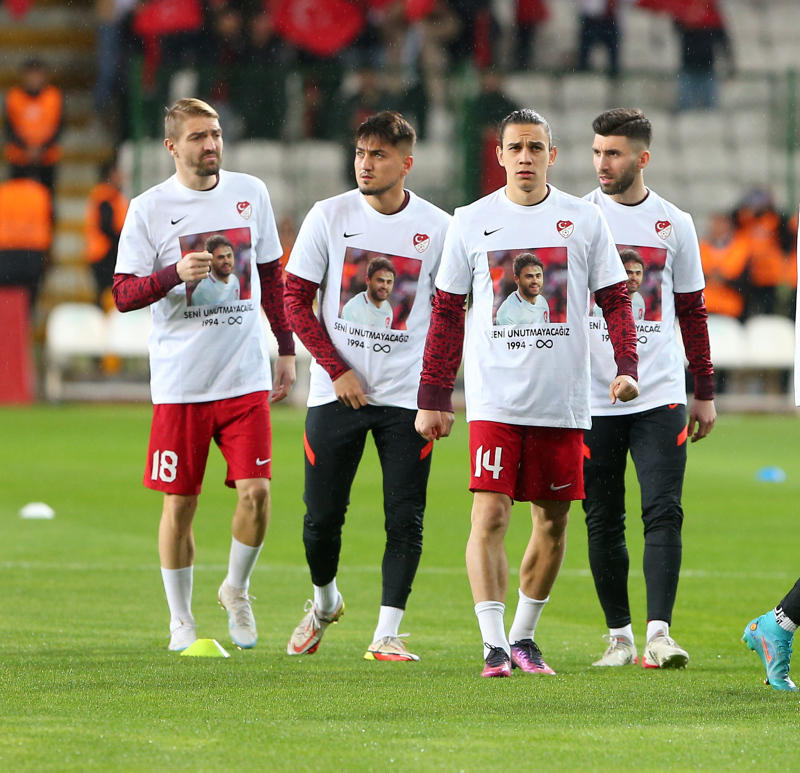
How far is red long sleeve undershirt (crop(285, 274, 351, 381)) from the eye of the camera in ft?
20.4

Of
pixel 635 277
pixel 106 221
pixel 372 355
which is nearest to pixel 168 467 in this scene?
pixel 372 355

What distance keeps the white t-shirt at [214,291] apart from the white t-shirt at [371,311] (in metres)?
0.57

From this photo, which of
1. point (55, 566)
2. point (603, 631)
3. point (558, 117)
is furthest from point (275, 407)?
point (603, 631)

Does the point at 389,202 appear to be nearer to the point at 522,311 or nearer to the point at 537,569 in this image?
the point at 522,311

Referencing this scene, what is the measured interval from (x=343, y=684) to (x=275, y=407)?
53.1ft

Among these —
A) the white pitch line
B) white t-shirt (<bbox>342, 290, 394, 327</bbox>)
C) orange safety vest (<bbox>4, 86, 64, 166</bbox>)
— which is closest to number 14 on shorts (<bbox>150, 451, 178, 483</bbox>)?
white t-shirt (<bbox>342, 290, 394, 327</bbox>)

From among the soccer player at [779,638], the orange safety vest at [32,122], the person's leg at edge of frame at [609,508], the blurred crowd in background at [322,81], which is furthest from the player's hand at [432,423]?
the orange safety vest at [32,122]

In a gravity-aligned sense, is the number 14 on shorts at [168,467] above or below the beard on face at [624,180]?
below

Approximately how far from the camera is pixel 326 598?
21.0 feet

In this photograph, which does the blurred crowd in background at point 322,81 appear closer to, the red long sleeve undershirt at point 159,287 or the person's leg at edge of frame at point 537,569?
the red long sleeve undershirt at point 159,287

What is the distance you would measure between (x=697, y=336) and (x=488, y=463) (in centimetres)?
121

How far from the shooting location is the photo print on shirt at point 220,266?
650 centimetres

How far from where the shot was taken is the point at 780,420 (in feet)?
66.0

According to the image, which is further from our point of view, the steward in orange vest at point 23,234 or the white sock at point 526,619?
the steward in orange vest at point 23,234
